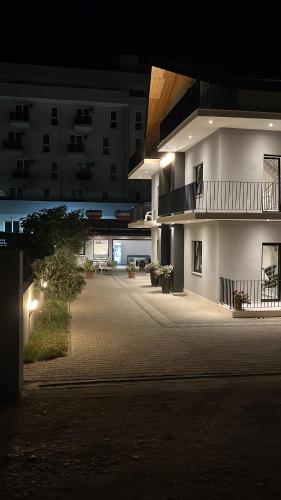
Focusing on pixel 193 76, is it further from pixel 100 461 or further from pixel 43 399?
pixel 100 461

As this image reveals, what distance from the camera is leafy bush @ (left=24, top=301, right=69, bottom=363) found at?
10195 mm

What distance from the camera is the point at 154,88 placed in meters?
24.2

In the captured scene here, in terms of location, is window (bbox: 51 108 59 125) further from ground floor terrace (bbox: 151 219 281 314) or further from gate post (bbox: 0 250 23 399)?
gate post (bbox: 0 250 23 399)

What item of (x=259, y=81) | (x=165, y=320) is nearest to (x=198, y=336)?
(x=165, y=320)

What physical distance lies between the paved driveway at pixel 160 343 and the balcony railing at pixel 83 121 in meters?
27.7

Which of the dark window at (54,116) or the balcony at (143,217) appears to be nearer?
the balcony at (143,217)

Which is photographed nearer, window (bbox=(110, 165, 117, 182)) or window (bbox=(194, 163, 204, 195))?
window (bbox=(194, 163, 204, 195))

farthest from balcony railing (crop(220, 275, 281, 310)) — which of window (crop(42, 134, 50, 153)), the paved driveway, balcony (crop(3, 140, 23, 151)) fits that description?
balcony (crop(3, 140, 23, 151))

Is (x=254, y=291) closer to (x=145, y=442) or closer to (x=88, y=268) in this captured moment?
(x=145, y=442)

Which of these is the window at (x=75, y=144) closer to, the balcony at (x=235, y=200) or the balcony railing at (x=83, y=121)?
the balcony railing at (x=83, y=121)

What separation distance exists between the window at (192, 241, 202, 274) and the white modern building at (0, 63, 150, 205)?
24038mm

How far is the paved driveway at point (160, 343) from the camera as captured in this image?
9438mm

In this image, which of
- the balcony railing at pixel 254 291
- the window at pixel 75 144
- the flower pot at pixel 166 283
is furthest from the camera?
the window at pixel 75 144

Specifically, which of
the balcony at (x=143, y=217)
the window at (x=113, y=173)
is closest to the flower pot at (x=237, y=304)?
the balcony at (x=143, y=217)
